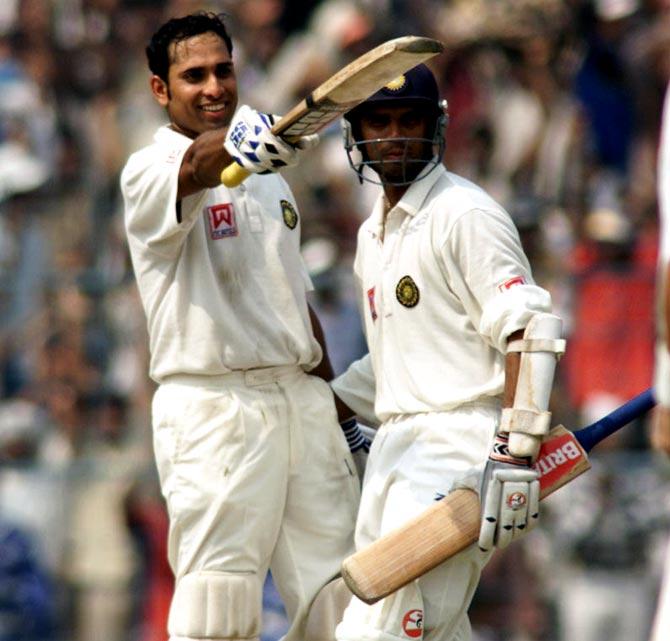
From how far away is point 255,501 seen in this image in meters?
5.90

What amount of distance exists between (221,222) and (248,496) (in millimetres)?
835

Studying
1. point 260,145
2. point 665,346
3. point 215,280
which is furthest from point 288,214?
point 665,346

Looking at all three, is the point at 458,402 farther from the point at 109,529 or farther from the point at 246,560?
the point at 109,529

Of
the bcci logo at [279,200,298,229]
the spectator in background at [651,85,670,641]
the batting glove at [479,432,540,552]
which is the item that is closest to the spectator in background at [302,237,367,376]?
the bcci logo at [279,200,298,229]

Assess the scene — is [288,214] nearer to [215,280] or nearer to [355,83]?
[215,280]

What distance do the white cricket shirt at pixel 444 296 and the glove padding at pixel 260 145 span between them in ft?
1.61

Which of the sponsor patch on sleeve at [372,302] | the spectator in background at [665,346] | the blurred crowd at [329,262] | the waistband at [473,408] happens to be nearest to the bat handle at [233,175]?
the sponsor patch on sleeve at [372,302]

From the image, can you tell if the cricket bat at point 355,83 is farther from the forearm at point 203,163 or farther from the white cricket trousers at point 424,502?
the white cricket trousers at point 424,502

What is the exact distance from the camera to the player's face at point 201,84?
601 cm

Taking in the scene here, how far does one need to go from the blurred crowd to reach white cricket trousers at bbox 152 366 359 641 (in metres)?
2.99

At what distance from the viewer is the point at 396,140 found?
5691 mm

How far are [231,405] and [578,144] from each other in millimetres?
5200

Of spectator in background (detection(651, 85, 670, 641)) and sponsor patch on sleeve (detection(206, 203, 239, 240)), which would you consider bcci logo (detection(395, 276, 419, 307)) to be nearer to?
sponsor patch on sleeve (detection(206, 203, 239, 240))

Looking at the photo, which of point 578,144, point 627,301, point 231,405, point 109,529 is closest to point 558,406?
point 627,301
